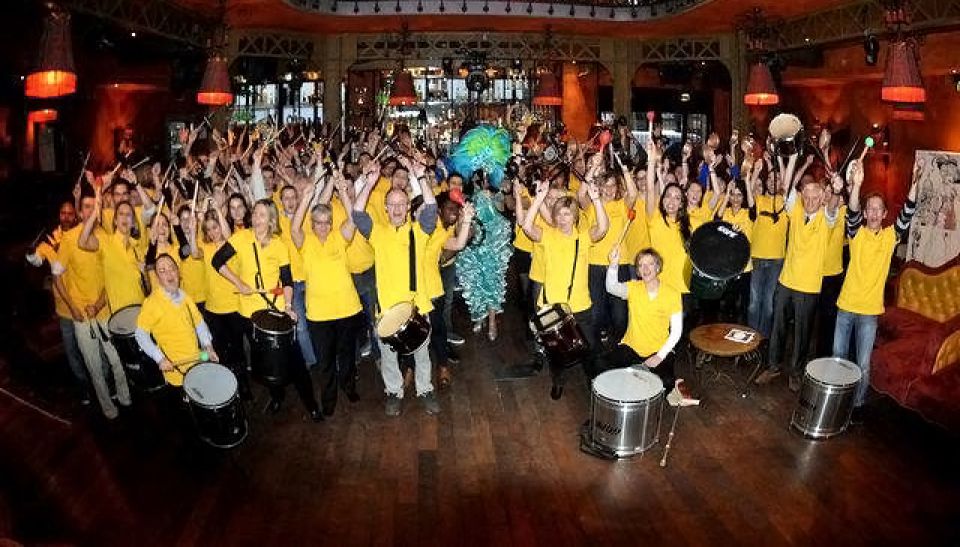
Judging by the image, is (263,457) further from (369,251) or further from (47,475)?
(369,251)

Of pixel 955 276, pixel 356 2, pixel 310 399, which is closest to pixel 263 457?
pixel 310 399

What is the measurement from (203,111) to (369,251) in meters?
11.5

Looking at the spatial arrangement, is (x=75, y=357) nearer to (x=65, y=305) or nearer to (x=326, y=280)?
(x=65, y=305)

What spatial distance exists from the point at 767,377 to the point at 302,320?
386cm

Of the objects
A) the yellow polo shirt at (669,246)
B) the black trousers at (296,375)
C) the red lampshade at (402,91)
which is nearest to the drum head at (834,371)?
the yellow polo shirt at (669,246)

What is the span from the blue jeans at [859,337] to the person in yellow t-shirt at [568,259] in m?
1.78

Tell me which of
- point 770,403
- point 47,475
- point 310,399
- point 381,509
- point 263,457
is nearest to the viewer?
point 47,475

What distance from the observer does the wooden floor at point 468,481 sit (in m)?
4.07

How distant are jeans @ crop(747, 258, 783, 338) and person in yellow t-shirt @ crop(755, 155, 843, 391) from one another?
70 cm

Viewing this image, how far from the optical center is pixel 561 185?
702 cm

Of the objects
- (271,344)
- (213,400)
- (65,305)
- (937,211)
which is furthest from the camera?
(937,211)

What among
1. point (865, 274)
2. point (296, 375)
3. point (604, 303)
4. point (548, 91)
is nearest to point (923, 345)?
point (865, 274)

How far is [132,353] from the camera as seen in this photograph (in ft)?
17.0

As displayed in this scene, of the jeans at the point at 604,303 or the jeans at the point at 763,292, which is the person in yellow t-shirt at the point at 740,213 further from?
the jeans at the point at 604,303
